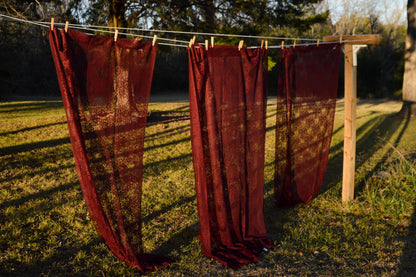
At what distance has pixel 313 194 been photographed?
432 cm

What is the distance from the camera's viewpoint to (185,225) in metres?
3.73

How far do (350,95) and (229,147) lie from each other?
1.79m

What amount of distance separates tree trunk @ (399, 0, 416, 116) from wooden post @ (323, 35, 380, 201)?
933 centimetres

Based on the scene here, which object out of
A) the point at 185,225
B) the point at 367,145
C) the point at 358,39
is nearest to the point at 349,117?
the point at 358,39

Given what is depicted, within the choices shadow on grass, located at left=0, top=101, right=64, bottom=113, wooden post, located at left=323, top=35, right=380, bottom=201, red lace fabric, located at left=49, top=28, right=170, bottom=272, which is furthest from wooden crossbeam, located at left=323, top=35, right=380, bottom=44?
shadow on grass, located at left=0, top=101, right=64, bottom=113

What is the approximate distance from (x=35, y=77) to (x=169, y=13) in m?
16.8

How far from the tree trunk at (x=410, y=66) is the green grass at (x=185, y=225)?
5.94m

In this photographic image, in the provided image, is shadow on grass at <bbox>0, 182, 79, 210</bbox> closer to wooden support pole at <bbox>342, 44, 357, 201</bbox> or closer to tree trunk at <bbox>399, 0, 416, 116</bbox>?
wooden support pole at <bbox>342, 44, 357, 201</bbox>

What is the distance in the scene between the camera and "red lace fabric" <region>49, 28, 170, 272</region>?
2.30 m

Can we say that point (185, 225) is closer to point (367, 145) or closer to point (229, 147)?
point (229, 147)

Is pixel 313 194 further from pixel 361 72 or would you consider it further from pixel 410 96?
pixel 361 72

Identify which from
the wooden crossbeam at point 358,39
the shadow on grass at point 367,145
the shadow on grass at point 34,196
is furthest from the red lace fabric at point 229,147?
the shadow on grass at point 34,196

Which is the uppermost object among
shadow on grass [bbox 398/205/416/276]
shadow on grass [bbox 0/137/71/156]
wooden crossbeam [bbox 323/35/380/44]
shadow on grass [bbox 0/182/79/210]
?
wooden crossbeam [bbox 323/35/380/44]

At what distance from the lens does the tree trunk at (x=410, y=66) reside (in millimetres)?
11422
